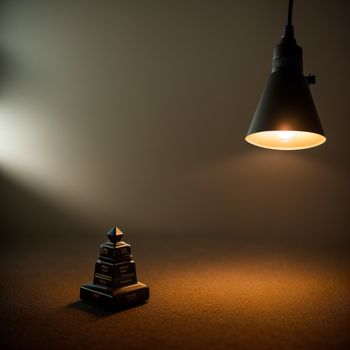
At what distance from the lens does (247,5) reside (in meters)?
3.95

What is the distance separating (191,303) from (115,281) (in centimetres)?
35

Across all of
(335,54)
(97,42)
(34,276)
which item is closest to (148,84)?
(97,42)

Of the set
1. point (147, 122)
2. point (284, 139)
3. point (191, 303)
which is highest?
point (147, 122)

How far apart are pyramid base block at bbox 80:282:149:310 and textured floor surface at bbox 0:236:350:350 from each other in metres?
0.04

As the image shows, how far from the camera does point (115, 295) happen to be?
6.05 ft

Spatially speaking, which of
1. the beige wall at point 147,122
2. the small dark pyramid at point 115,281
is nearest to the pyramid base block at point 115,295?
the small dark pyramid at point 115,281

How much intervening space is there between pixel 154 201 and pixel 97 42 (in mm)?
1497

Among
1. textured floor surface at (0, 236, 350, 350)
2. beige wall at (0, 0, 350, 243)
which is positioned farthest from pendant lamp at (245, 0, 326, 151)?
beige wall at (0, 0, 350, 243)

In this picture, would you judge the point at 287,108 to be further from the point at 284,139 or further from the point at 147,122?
the point at 147,122

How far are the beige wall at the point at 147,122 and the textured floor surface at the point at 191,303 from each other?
2.72 ft

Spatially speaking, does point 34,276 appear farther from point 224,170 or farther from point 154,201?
point 224,170

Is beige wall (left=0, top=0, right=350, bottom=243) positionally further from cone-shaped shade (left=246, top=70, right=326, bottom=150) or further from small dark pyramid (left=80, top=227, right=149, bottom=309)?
cone-shaped shade (left=246, top=70, right=326, bottom=150)

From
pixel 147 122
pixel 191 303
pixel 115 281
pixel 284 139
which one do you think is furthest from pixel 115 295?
pixel 147 122

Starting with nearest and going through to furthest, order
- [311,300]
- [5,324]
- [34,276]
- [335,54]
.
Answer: [5,324] < [311,300] < [34,276] < [335,54]
